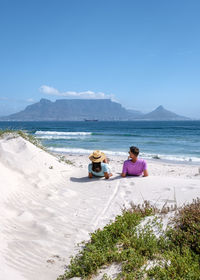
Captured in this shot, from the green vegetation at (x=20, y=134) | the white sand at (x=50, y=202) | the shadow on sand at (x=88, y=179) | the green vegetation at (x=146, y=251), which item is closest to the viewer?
the green vegetation at (x=146, y=251)

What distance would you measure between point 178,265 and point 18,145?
7.21 meters

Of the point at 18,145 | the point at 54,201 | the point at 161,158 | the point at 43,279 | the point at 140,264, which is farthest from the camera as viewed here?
the point at 161,158

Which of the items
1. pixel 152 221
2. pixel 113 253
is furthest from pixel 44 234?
pixel 152 221

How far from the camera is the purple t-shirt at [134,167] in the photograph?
25.2 ft

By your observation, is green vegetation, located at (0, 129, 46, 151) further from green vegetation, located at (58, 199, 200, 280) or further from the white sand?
green vegetation, located at (58, 199, 200, 280)

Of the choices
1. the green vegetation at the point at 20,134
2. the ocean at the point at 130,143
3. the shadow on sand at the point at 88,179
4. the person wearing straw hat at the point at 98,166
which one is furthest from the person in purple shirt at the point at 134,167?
the ocean at the point at 130,143

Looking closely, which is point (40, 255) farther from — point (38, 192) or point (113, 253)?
point (38, 192)

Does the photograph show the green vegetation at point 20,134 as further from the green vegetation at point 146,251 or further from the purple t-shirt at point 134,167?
the green vegetation at point 146,251

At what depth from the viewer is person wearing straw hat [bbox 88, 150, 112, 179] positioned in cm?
746

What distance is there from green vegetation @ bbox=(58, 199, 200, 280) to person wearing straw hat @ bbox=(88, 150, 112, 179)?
3.56m

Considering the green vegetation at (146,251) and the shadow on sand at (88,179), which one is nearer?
the green vegetation at (146,251)

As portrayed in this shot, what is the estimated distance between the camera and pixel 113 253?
127 inches

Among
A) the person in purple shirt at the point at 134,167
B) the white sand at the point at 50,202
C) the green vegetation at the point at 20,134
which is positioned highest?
the green vegetation at the point at 20,134

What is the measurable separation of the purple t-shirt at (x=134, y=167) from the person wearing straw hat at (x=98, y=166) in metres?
0.57
